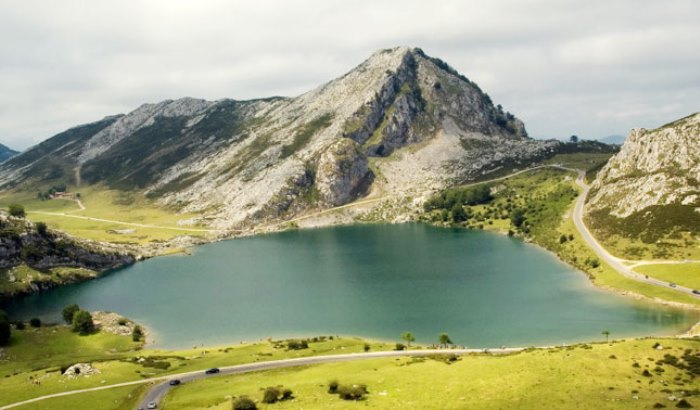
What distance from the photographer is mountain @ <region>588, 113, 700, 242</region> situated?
512 ft

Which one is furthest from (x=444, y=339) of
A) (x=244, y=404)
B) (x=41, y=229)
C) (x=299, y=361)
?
(x=41, y=229)

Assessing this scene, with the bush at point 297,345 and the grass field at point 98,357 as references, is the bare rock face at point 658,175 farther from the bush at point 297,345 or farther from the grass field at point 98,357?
the bush at point 297,345

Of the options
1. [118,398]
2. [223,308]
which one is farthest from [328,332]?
[118,398]

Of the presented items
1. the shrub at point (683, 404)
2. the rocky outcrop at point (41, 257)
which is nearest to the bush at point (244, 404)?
the shrub at point (683, 404)

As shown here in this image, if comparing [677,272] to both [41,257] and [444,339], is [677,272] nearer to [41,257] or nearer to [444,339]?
[444,339]

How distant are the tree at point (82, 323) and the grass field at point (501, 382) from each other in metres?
58.5

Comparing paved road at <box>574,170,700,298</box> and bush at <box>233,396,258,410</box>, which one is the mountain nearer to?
paved road at <box>574,170,700,298</box>

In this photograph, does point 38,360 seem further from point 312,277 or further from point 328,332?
point 312,277

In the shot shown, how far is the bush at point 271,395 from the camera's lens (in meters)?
60.6

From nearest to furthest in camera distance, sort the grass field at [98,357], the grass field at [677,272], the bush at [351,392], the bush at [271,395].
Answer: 1. the bush at [351,392]
2. the bush at [271,395]
3. the grass field at [98,357]
4. the grass field at [677,272]

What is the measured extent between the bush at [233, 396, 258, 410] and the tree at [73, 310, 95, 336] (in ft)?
254

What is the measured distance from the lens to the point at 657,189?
562 ft

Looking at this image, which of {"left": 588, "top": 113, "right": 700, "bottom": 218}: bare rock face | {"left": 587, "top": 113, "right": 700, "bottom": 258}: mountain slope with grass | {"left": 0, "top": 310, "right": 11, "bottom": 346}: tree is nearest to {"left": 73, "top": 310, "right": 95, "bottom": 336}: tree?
{"left": 0, "top": 310, "right": 11, "bottom": 346}: tree

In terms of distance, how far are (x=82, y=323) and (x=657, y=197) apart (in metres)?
174
